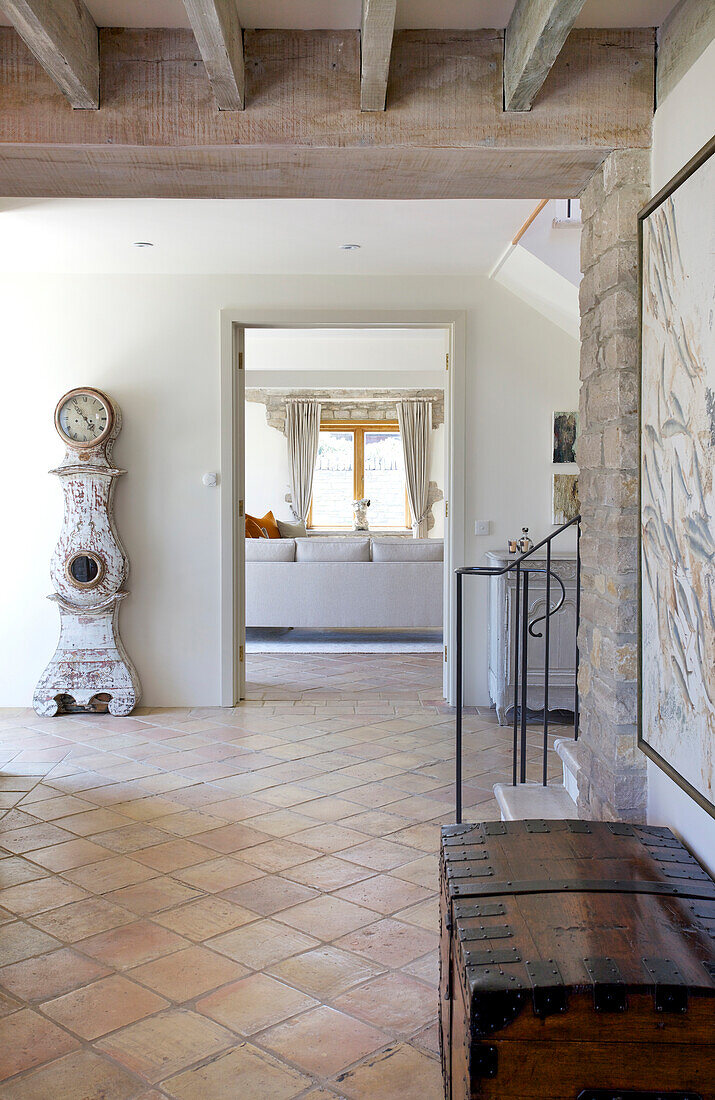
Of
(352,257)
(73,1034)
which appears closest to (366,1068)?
(73,1034)

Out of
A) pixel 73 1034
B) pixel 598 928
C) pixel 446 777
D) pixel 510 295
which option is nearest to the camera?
pixel 598 928

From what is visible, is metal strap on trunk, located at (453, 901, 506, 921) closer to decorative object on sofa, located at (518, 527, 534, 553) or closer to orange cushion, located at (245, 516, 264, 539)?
decorative object on sofa, located at (518, 527, 534, 553)

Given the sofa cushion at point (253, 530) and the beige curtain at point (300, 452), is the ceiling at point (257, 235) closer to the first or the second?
the sofa cushion at point (253, 530)

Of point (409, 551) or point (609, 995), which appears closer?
point (609, 995)

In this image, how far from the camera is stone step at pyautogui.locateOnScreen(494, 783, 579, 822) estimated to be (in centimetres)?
312

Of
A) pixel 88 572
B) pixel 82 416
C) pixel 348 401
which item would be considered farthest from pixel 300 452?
pixel 88 572

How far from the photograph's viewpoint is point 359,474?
13508mm

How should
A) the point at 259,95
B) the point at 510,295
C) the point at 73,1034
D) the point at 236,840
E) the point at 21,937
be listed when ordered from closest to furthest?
1. the point at 73,1034
2. the point at 259,95
3. the point at 21,937
4. the point at 236,840
5. the point at 510,295

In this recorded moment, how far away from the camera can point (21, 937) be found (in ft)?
8.96

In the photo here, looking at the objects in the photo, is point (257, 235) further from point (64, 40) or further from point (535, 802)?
point (535, 802)

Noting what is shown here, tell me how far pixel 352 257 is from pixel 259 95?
288 centimetres

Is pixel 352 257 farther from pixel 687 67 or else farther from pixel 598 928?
pixel 598 928

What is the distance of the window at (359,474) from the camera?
531 inches

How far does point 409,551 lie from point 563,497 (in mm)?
2661
